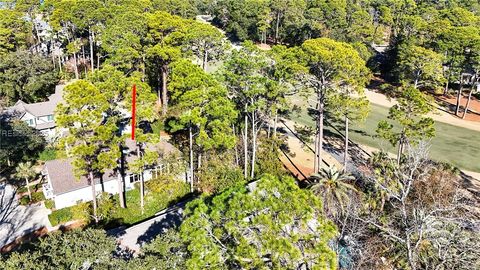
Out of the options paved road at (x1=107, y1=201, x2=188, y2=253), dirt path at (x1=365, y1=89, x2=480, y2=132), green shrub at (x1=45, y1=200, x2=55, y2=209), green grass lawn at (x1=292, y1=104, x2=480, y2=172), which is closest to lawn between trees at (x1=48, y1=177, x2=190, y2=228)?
green shrub at (x1=45, y1=200, x2=55, y2=209)

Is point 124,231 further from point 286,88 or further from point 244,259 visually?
point 286,88

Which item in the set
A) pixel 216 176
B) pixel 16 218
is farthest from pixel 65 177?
pixel 216 176

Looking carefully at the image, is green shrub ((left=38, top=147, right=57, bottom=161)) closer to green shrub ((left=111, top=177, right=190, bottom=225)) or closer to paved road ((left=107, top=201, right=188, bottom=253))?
green shrub ((left=111, top=177, right=190, bottom=225))

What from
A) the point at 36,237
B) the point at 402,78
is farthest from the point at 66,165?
the point at 402,78

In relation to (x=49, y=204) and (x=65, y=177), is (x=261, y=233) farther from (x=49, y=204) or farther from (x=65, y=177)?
(x=49, y=204)

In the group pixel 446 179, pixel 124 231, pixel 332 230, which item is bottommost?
pixel 124 231

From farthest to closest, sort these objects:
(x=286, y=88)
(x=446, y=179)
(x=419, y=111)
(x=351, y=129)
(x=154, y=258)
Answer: (x=351, y=129), (x=286, y=88), (x=419, y=111), (x=446, y=179), (x=154, y=258)

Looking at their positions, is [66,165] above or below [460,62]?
below
